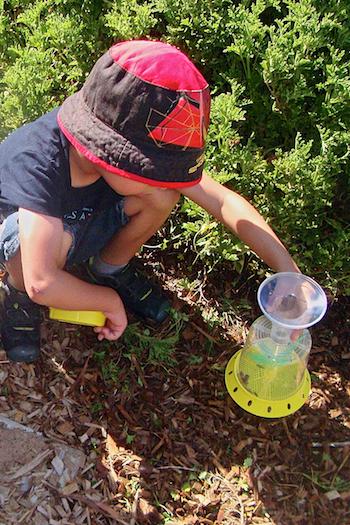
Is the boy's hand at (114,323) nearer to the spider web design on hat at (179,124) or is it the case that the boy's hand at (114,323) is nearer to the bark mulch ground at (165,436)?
the bark mulch ground at (165,436)

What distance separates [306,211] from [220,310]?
0.60 m

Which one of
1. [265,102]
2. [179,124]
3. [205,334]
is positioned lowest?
[205,334]

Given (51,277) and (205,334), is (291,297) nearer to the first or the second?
(205,334)

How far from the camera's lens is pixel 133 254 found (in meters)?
2.84

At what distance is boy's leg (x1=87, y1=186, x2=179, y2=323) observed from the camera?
2.57 metres

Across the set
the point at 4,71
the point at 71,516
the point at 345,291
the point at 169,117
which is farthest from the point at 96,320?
the point at 4,71

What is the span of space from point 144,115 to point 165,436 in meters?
1.40

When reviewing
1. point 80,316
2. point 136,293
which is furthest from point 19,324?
point 136,293

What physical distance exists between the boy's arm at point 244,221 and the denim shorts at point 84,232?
294 millimetres

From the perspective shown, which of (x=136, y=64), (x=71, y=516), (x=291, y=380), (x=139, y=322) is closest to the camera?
(x=136, y=64)

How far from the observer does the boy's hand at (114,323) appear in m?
2.44

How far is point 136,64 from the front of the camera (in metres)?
1.87

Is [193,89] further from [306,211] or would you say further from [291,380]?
[291,380]

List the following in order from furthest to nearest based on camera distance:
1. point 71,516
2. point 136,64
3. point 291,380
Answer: point 291,380, point 71,516, point 136,64
